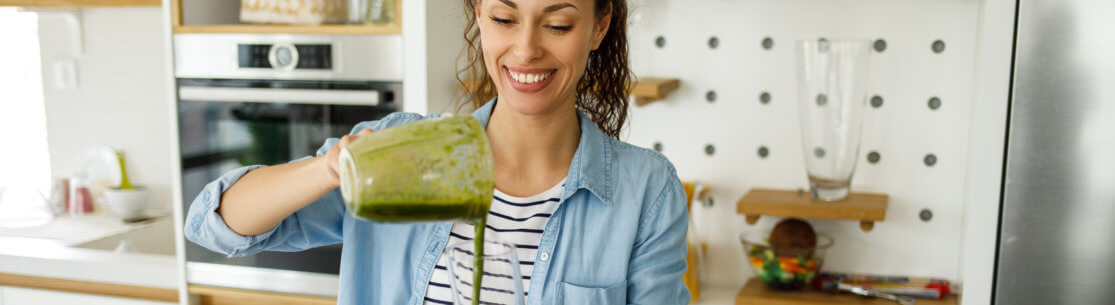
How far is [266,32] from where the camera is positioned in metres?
1.80

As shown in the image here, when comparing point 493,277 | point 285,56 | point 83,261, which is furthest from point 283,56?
point 493,277

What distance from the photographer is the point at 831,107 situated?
1.68 m

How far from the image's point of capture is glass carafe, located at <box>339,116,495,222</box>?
0.55m

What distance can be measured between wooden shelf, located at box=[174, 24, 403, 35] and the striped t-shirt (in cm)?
81

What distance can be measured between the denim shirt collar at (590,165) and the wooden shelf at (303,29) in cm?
72

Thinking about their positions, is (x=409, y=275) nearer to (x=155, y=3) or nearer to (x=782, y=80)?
(x=782, y=80)

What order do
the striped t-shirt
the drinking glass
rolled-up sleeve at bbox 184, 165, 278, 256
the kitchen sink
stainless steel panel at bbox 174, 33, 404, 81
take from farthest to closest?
1. the kitchen sink
2. stainless steel panel at bbox 174, 33, 404, 81
3. the striped t-shirt
4. rolled-up sleeve at bbox 184, 165, 278, 256
5. the drinking glass

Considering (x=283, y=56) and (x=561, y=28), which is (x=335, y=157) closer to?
(x=561, y=28)

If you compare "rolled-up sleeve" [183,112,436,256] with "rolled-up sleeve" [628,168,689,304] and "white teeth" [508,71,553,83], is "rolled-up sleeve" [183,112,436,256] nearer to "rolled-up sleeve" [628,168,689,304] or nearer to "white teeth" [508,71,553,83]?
"white teeth" [508,71,553,83]

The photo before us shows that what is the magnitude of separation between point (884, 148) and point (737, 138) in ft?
0.99

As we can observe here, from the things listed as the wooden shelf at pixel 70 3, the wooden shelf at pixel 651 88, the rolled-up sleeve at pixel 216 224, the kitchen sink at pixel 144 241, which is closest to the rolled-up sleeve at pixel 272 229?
the rolled-up sleeve at pixel 216 224

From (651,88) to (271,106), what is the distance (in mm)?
821

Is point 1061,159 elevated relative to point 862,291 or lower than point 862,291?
elevated

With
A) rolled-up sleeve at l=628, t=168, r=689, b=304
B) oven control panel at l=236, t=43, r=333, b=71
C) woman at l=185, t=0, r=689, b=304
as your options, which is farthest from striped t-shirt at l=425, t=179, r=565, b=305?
oven control panel at l=236, t=43, r=333, b=71
